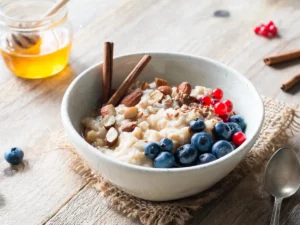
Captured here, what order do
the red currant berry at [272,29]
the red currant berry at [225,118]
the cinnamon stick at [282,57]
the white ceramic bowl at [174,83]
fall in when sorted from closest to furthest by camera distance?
the white ceramic bowl at [174,83]
the red currant berry at [225,118]
the cinnamon stick at [282,57]
the red currant berry at [272,29]

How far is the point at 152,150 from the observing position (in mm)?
1143

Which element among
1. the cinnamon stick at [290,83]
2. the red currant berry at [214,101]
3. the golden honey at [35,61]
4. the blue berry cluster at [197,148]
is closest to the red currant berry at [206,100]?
the red currant berry at [214,101]

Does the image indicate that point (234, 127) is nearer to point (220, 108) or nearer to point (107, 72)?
point (220, 108)

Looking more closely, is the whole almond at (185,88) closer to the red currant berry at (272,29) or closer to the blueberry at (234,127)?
the blueberry at (234,127)

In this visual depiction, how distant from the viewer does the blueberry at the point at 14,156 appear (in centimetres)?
132

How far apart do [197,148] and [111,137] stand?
20 cm

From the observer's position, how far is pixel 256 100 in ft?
4.25

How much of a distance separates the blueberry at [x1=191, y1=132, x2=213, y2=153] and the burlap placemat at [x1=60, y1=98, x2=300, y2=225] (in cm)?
12

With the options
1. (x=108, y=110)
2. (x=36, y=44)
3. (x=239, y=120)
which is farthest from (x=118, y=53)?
(x=239, y=120)

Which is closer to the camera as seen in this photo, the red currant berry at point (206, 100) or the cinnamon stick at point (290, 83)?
the red currant berry at point (206, 100)

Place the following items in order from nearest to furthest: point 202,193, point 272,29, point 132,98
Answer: point 202,193, point 132,98, point 272,29

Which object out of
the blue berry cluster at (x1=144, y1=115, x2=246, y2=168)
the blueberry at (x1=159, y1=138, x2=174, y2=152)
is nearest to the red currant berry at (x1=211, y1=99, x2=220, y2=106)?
the blue berry cluster at (x1=144, y1=115, x2=246, y2=168)

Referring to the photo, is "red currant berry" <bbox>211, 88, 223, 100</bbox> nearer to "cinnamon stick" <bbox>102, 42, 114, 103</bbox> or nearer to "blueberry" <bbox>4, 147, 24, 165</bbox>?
"cinnamon stick" <bbox>102, 42, 114, 103</bbox>

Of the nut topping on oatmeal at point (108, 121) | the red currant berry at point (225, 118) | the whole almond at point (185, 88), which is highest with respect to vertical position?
the whole almond at point (185, 88)
